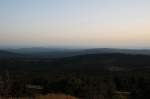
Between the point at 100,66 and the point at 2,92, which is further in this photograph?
the point at 100,66

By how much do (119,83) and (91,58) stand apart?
66.4 meters

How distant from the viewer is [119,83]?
4762 centimetres

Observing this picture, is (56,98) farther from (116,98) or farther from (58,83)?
(58,83)

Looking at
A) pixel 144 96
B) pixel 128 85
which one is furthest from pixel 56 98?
pixel 128 85

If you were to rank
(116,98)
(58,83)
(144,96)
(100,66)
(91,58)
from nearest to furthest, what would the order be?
(116,98) < (144,96) < (58,83) < (100,66) < (91,58)

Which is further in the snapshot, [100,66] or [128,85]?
[100,66]

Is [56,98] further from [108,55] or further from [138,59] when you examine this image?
[108,55]

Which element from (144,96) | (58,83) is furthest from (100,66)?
(144,96)

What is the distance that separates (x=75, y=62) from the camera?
10875cm

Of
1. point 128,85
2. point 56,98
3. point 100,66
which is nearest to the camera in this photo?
point 56,98

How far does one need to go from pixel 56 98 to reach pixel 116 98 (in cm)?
1218

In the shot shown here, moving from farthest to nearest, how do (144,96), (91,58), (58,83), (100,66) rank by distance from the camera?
(91,58)
(100,66)
(58,83)
(144,96)

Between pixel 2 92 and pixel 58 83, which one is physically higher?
pixel 2 92

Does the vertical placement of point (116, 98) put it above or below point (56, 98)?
below
